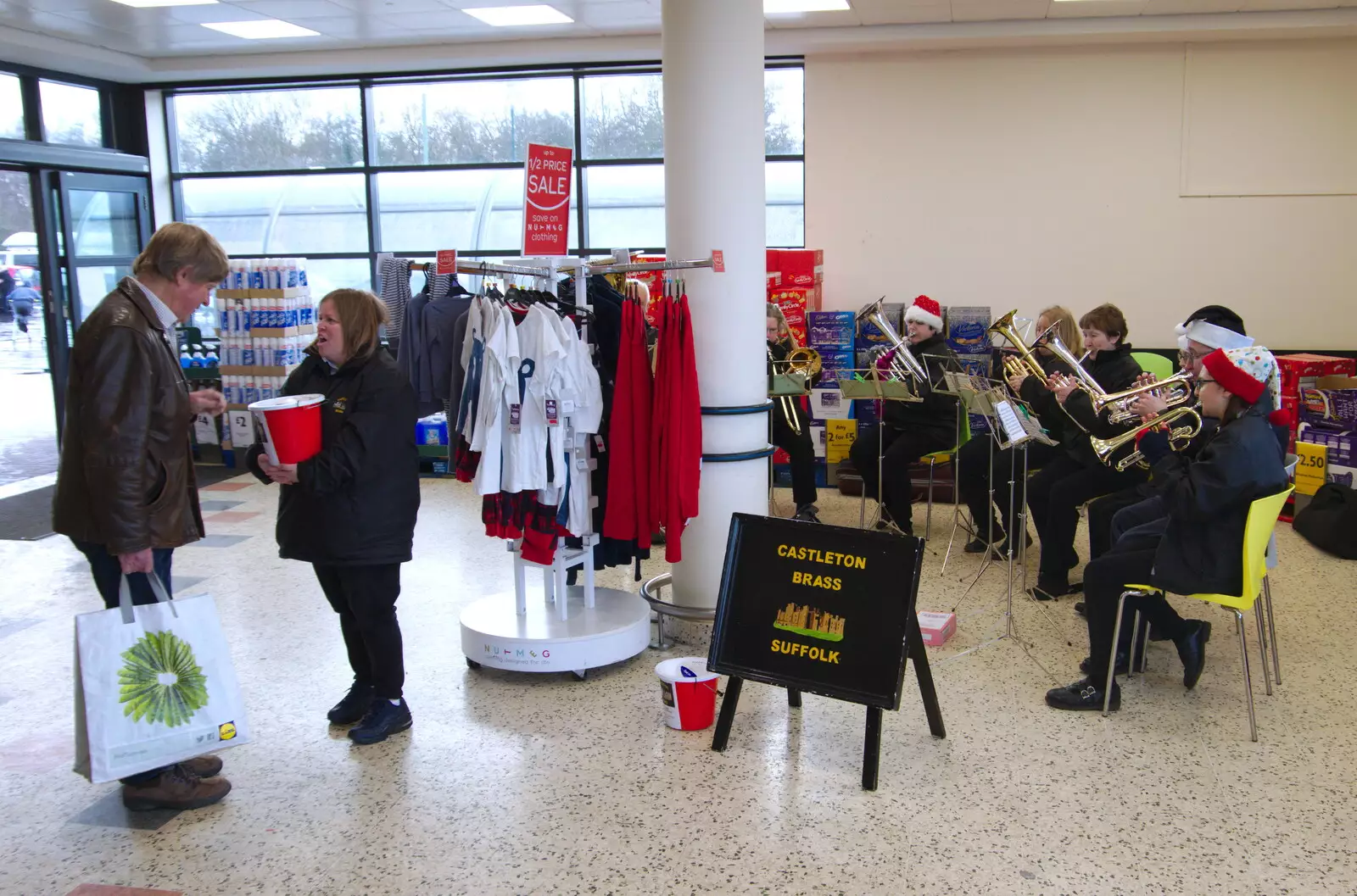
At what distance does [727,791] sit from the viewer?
339cm

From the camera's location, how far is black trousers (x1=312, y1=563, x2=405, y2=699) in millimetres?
3582

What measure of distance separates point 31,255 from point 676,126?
6.84 m

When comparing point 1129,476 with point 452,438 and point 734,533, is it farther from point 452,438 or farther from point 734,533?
point 452,438

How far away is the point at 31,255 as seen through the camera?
8828 millimetres

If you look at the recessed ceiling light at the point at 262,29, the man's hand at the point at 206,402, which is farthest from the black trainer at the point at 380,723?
the recessed ceiling light at the point at 262,29

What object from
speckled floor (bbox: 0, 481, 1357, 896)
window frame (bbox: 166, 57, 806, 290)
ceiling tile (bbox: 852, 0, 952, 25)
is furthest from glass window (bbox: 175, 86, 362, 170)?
speckled floor (bbox: 0, 481, 1357, 896)

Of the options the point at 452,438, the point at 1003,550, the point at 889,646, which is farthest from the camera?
the point at 1003,550

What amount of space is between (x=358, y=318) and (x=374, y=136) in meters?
6.54

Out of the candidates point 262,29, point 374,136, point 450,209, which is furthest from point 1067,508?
point 374,136

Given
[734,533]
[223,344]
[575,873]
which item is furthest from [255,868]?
[223,344]

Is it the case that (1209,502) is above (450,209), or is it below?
below

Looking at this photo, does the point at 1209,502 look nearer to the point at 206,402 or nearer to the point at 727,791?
the point at 727,791

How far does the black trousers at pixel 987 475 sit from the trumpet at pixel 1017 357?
0.63 m

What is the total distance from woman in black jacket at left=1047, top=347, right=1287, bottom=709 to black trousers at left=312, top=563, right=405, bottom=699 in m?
2.36
